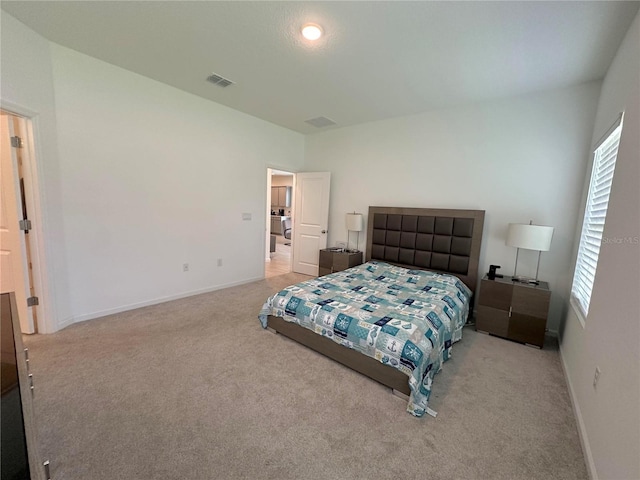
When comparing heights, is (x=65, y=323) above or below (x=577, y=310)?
below

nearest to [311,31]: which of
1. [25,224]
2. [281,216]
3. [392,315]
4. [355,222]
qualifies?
[392,315]

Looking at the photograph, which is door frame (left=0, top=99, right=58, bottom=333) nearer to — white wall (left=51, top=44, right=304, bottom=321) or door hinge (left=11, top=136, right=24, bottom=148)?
door hinge (left=11, top=136, right=24, bottom=148)

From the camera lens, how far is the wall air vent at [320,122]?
4367mm

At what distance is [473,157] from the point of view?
11.8 feet

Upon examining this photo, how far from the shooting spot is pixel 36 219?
255cm

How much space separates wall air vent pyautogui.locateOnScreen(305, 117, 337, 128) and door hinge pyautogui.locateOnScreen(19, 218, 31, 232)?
3.68 meters

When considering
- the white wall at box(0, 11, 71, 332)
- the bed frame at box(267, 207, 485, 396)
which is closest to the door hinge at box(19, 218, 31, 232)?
the white wall at box(0, 11, 71, 332)

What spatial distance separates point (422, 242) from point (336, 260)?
54.2 inches

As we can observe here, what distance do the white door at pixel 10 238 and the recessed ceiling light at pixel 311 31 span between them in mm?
2768

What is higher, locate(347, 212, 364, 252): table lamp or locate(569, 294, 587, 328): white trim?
locate(347, 212, 364, 252): table lamp

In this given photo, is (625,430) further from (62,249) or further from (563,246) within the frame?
(62,249)

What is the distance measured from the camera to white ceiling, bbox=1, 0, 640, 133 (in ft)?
6.45

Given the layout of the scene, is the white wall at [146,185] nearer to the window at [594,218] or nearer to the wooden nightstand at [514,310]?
the wooden nightstand at [514,310]

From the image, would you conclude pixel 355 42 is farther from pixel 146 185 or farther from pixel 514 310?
pixel 514 310
